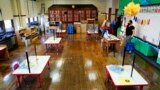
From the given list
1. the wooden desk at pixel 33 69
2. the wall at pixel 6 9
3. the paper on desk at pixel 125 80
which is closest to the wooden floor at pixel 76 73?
the wooden desk at pixel 33 69

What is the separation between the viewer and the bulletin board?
5328 mm

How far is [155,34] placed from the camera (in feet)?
17.9

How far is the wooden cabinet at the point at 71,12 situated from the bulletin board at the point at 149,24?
7.36m

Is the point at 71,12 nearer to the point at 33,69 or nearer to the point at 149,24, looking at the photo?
the point at 149,24

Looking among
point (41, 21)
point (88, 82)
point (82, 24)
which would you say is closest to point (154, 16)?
point (88, 82)

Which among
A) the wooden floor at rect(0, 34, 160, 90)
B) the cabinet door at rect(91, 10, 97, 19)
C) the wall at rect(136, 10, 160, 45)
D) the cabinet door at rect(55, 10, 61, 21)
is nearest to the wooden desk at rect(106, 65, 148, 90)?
the wooden floor at rect(0, 34, 160, 90)

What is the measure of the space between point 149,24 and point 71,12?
9.22m

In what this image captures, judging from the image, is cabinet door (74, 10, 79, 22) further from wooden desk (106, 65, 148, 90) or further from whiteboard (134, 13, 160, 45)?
wooden desk (106, 65, 148, 90)

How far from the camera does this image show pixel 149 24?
5934 mm

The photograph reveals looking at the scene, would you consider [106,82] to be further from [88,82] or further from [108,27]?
[108,27]

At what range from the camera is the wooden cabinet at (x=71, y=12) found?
13.9 m

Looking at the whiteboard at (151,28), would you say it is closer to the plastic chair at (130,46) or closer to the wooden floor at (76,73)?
the plastic chair at (130,46)

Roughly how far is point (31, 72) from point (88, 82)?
165 cm

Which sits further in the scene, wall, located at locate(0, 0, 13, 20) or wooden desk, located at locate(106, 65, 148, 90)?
wall, located at locate(0, 0, 13, 20)
